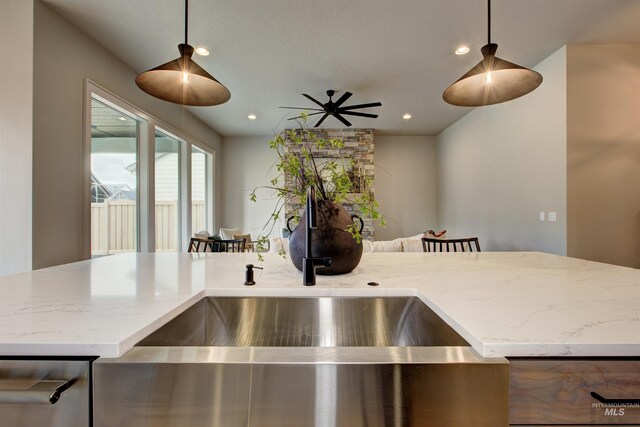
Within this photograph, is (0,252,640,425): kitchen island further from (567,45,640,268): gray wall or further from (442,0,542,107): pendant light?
(567,45,640,268): gray wall

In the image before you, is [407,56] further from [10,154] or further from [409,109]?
[10,154]

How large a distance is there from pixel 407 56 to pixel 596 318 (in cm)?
321

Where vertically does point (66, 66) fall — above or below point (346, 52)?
below

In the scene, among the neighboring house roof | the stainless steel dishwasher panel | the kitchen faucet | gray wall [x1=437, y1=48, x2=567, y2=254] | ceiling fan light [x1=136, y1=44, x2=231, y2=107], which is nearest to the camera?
the stainless steel dishwasher panel

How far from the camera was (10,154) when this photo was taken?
7.27ft

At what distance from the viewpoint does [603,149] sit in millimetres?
2914

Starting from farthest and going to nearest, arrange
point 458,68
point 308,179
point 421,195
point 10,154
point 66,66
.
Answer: point 421,195
point 458,68
point 66,66
point 10,154
point 308,179

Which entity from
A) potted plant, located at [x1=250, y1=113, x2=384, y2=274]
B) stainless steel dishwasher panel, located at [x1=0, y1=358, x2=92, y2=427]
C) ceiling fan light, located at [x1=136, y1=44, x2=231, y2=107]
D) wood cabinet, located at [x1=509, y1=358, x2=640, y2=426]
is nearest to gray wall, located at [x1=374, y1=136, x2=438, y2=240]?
ceiling fan light, located at [x1=136, y1=44, x2=231, y2=107]

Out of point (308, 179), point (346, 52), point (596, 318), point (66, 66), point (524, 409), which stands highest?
point (346, 52)

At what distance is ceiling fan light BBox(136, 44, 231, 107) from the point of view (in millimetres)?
1408

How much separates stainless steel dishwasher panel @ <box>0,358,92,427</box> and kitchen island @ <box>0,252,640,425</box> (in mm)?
21

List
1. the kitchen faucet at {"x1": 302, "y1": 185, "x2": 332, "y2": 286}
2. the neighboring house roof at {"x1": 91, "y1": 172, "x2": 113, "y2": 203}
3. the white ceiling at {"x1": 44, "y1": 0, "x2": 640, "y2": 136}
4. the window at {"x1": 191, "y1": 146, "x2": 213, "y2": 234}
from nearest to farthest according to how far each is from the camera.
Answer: the kitchen faucet at {"x1": 302, "y1": 185, "x2": 332, "y2": 286} < the white ceiling at {"x1": 44, "y1": 0, "x2": 640, "y2": 136} < the neighboring house roof at {"x1": 91, "y1": 172, "x2": 113, "y2": 203} < the window at {"x1": 191, "y1": 146, "x2": 213, "y2": 234}

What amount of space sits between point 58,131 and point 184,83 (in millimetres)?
1712

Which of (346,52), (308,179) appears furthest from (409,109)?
(308,179)
